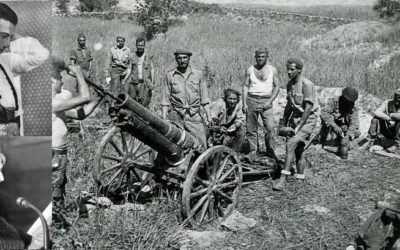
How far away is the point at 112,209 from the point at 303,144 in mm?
2813

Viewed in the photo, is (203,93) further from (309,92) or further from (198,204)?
(198,204)

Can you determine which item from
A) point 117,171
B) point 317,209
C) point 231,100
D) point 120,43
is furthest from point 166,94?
point 120,43

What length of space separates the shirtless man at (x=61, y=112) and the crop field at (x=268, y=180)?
0.25 metres

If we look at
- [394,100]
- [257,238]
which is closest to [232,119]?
[257,238]

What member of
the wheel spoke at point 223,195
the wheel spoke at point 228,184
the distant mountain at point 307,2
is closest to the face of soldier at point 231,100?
the distant mountain at point 307,2

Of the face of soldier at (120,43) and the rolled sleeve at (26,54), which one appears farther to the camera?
the face of soldier at (120,43)

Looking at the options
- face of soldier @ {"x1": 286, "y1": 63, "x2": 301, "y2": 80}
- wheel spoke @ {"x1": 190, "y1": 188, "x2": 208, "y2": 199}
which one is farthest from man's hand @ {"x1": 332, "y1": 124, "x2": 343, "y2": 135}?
wheel spoke @ {"x1": 190, "y1": 188, "x2": 208, "y2": 199}

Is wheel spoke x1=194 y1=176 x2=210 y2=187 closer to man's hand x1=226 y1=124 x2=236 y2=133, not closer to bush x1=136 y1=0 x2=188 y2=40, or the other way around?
man's hand x1=226 y1=124 x2=236 y2=133

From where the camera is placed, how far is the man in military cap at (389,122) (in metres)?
6.90

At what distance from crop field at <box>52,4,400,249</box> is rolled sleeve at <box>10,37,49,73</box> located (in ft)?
4.50

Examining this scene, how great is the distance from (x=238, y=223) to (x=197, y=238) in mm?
568

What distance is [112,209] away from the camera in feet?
16.1

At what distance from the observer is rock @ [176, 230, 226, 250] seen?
14.6ft

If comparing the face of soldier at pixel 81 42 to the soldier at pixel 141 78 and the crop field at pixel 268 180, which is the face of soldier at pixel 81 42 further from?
the soldier at pixel 141 78
